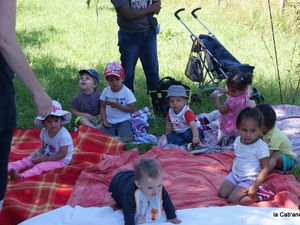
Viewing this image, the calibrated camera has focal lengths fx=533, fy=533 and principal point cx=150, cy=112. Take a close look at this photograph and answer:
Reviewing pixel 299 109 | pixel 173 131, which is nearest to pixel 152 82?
pixel 173 131

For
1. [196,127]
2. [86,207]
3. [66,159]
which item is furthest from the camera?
[196,127]

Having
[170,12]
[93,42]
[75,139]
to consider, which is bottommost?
[75,139]

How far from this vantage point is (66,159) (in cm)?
523

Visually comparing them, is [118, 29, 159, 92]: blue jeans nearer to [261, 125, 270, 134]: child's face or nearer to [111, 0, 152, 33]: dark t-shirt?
[111, 0, 152, 33]: dark t-shirt

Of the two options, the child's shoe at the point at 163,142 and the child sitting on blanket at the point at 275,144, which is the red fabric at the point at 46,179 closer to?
the child's shoe at the point at 163,142

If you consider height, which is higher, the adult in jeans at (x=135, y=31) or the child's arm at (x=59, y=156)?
the adult in jeans at (x=135, y=31)

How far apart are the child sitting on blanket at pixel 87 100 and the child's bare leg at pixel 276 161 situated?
245cm

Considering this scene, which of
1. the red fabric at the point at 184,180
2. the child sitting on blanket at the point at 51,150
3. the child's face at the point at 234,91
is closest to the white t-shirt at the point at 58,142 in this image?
the child sitting on blanket at the point at 51,150

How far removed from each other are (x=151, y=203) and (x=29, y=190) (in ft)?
4.22

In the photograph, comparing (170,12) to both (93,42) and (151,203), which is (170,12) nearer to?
(93,42)

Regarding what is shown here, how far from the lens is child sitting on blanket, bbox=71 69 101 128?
655 centimetres

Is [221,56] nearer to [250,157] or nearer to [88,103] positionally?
[88,103]

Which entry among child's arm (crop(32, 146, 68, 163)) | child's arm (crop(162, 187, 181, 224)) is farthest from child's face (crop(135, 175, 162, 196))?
child's arm (crop(32, 146, 68, 163))

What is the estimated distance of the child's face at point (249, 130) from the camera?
4.36m
